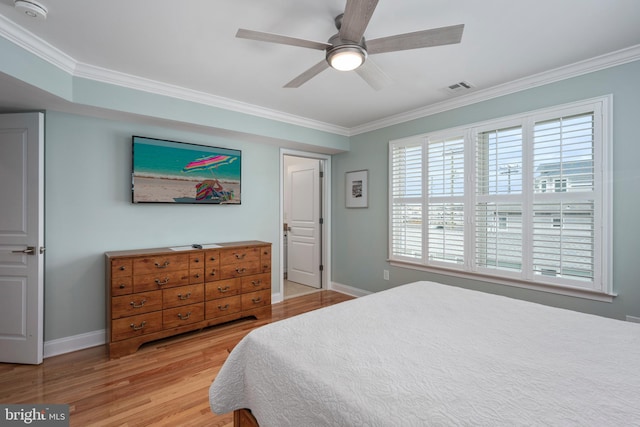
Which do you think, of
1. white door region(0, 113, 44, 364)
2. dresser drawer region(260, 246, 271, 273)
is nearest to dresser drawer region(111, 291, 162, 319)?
white door region(0, 113, 44, 364)

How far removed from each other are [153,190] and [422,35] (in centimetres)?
287

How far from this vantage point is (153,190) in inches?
124

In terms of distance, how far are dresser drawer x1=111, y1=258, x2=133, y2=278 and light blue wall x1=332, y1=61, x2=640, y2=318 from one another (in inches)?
115

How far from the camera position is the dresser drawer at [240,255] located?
10.7 feet

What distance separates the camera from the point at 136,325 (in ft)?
8.96

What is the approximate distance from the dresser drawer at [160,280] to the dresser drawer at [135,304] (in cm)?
6

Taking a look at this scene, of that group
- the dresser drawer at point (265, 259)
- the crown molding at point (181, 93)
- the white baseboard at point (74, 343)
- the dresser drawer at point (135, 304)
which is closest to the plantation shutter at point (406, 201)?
the crown molding at point (181, 93)

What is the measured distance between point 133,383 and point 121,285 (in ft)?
2.76

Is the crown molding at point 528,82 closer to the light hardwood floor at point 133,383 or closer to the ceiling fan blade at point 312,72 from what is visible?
the ceiling fan blade at point 312,72

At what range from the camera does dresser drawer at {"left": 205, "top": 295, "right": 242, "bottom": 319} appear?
3.17m

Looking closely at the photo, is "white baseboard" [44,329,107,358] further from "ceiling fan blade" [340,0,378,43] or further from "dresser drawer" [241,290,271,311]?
"ceiling fan blade" [340,0,378,43]

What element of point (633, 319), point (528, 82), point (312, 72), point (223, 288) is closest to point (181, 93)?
point (312, 72)

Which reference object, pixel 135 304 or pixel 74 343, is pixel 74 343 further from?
pixel 135 304

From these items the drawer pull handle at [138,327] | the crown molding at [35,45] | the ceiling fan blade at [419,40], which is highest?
the crown molding at [35,45]
